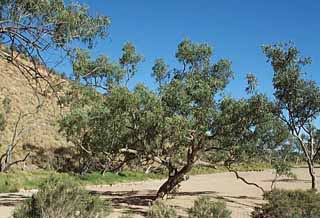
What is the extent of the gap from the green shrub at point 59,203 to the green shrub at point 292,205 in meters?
5.25

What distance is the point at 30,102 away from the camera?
57750mm

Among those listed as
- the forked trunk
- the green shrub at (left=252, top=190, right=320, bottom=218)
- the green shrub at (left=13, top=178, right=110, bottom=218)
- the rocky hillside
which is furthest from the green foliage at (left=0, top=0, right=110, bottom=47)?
the rocky hillside

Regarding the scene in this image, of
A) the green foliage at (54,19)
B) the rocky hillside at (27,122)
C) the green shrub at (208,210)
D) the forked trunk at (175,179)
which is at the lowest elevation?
the green shrub at (208,210)

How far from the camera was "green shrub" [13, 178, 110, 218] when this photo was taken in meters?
9.81

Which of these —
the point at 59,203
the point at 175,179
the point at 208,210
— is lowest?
the point at 208,210

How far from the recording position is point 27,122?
5122cm

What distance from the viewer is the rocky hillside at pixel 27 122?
154ft

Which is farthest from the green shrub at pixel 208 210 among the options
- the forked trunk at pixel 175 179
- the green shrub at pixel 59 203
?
the forked trunk at pixel 175 179

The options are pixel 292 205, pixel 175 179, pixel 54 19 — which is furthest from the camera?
pixel 175 179

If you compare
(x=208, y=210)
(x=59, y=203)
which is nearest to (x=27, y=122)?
(x=59, y=203)

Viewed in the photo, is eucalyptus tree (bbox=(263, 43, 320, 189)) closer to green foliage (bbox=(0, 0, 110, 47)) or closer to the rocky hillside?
green foliage (bbox=(0, 0, 110, 47))

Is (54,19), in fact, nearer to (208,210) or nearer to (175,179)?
(208,210)

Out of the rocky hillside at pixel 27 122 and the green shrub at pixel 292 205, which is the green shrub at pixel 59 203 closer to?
the green shrub at pixel 292 205

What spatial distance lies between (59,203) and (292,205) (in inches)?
253
